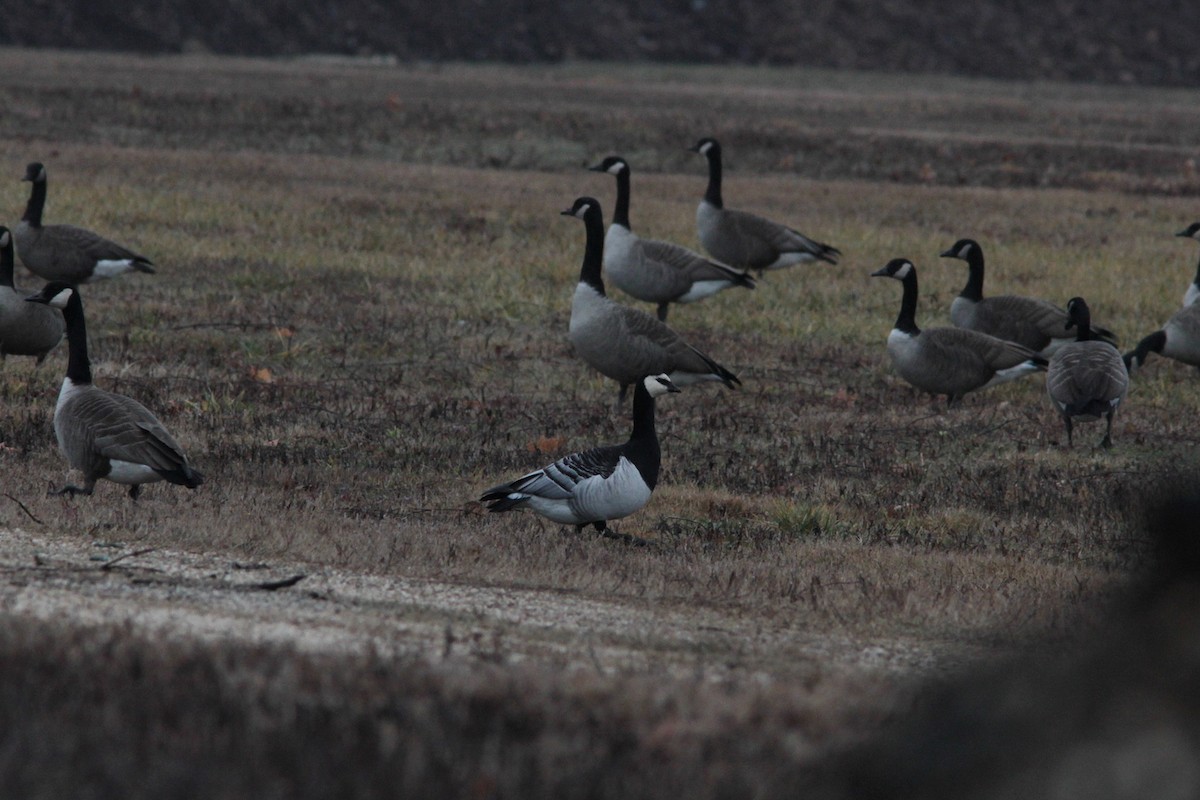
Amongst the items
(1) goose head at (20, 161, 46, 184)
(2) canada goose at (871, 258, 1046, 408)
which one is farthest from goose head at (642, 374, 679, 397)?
(1) goose head at (20, 161, 46, 184)

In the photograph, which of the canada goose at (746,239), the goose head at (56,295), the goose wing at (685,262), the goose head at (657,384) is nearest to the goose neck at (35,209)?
the goose head at (56,295)

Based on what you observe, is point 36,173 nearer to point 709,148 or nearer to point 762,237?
point 709,148

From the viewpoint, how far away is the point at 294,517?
10.1 m

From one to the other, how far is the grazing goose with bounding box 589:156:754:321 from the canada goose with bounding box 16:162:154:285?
234 inches

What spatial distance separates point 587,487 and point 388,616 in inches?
110

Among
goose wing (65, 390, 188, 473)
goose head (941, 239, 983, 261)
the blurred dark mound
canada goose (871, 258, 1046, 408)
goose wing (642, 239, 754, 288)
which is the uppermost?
the blurred dark mound

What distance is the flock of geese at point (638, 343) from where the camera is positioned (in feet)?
34.0

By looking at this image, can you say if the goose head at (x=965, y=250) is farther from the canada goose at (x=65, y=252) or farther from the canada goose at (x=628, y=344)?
the canada goose at (x=65, y=252)

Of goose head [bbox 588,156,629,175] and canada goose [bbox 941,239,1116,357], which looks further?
goose head [bbox 588,156,629,175]

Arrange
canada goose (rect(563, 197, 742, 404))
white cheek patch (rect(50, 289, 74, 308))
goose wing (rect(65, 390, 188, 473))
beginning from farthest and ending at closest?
canada goose (rect(563, 197, 742, 404)) → white cheek patch (rect(50, 289, 74, 308)) → goose wing (rect(65, 390, 188, 473))

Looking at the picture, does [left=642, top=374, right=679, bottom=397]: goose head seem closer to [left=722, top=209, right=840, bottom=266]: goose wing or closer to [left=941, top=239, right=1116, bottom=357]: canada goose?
[left=941, top=239, right=1116, bottom=357]: canada goose

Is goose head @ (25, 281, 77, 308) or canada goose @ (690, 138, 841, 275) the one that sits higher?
goose head @ (25, 281, 77, 308)

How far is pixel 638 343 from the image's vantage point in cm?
1470

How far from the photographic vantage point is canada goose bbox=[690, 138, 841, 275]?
71.0 ft
